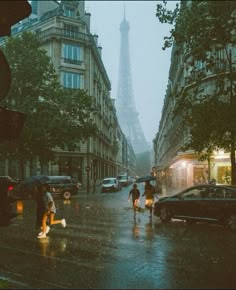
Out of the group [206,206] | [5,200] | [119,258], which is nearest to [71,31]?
[206,206]

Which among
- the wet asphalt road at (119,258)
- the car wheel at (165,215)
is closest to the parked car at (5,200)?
the wet asphalt road at (119,258)

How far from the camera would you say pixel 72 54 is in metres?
55.4

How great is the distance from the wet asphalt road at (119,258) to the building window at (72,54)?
4273cm

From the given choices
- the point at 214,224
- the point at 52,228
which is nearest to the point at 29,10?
the point at 52,228

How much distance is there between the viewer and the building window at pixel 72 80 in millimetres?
54156

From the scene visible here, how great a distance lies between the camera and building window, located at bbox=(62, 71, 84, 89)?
54.2m

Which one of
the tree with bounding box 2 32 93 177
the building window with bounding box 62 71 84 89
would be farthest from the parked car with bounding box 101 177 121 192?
the tree with bounding box 2 32 93 177

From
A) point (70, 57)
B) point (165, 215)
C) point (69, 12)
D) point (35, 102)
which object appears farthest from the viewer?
point (69, 12)

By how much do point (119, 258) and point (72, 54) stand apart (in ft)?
161

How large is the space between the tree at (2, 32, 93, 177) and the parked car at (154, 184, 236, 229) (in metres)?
17.2

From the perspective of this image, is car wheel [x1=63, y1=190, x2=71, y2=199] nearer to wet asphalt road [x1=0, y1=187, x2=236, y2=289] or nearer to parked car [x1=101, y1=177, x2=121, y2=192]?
parked car [x1=101, y1=177, x2=121, y2=192]

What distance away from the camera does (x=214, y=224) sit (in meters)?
16.0

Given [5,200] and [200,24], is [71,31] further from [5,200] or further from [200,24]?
[5,200]

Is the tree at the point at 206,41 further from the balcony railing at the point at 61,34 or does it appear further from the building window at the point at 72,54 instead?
the balcony railing at the point at 61,34
